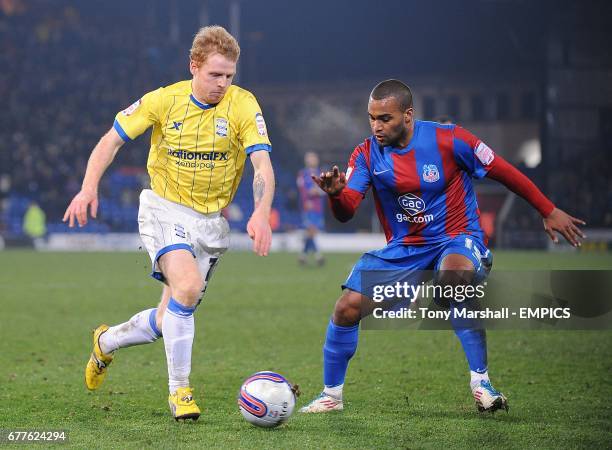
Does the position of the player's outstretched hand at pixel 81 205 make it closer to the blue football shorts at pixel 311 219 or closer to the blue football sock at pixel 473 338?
the blue football sock at pixel 473 338

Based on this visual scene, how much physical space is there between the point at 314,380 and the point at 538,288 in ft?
21.9

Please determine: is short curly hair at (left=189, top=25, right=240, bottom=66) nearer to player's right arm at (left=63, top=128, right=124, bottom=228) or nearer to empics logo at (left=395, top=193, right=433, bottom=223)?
player's right arm at (left=63, top=128, right=124, bottom=228)

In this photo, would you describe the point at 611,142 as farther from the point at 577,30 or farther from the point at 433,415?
the point at 433,415

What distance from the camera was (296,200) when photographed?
104ft

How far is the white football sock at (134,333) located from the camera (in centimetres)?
593

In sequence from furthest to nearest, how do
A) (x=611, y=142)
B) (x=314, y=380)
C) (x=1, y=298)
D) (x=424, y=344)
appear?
(x=611, y=142) → (x=1, y=298) → (x=424, y=344) → (x=314, y=380)

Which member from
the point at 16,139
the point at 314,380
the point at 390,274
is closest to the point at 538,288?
the point at 314,380

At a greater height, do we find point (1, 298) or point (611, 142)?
point (611, 142)

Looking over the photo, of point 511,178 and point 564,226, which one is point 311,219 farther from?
point 564,226

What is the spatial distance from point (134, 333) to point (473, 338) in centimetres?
202

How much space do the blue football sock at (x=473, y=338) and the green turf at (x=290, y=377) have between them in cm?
30

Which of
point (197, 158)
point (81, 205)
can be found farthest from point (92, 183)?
point (197, 158)

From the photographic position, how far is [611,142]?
2844 cm

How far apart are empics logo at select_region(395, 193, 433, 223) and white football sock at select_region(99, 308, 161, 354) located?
1.61 metres
